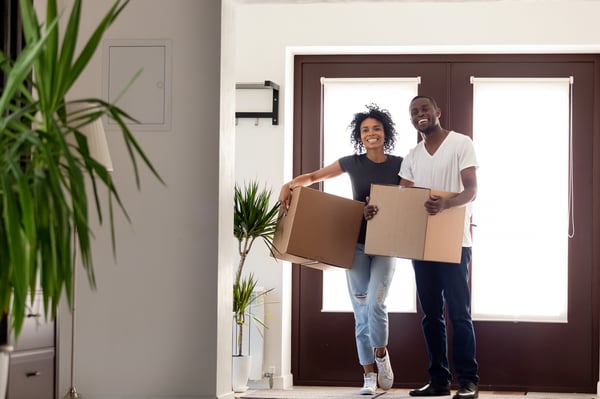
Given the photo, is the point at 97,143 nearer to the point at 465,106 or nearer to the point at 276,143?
the point at 276,143

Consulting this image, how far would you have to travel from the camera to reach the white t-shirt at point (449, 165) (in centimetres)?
451

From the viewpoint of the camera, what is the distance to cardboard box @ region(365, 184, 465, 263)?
14.2 ft

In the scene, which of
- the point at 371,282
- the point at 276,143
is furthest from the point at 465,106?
the point at 371,282

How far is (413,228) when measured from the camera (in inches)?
172

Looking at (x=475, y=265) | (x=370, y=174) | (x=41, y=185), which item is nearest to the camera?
(x=41, y=185)

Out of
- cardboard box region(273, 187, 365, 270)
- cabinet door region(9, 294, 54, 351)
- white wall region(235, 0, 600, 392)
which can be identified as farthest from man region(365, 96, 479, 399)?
cabinet door region(9, 294, 54, 351)

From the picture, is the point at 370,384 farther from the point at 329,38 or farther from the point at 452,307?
the point at 329,38

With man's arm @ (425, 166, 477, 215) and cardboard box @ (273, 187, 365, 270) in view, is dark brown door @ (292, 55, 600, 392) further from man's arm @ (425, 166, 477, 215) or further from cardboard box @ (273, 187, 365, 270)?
man's arm @ (425, 166, 477, 215)

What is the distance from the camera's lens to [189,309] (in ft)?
12.8

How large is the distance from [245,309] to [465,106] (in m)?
1.69

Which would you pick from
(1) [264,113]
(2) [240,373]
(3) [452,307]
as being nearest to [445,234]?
(3) [452,307]

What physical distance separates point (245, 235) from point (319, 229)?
0.50 meters

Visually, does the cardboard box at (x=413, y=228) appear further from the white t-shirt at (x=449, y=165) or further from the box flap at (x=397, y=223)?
the white t-shirt at (x=449, y=165)

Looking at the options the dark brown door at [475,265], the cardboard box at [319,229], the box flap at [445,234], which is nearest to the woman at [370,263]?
the cardboard box at [319,229]
